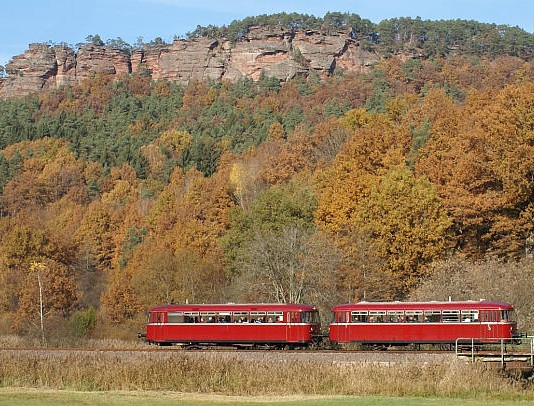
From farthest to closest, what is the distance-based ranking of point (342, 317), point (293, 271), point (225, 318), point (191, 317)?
1. point (293, 271)
2. point (191, 317)
3. point (225, 318)
4. point (342, 317)

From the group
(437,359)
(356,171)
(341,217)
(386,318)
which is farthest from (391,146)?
(437,359)

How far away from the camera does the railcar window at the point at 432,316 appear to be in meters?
47.3

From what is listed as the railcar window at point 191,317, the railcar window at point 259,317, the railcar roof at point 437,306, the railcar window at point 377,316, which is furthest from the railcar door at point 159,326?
the railcar window at point 377,316

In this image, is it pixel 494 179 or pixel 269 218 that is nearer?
pixel 494 179

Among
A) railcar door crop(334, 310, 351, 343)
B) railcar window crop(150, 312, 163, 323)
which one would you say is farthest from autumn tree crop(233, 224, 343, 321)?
railcar door crop(334, 310, 351, 343)

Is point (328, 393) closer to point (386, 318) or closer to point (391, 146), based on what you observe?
point (386, 318)

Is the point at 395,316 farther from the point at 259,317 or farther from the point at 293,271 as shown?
the point at 293,271

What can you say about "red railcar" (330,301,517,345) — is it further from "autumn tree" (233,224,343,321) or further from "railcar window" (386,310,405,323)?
"autumn tree" (233,224,343,321)

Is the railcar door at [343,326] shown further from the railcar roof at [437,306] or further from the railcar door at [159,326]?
the railcar door at [159,326]

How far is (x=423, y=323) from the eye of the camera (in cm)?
4753

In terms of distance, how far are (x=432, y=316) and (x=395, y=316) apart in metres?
1.87

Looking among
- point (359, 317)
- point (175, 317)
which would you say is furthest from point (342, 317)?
point (175, 317)

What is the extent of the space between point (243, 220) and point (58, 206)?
87.8 m

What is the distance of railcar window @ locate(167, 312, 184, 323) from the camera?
5219 centimetres
